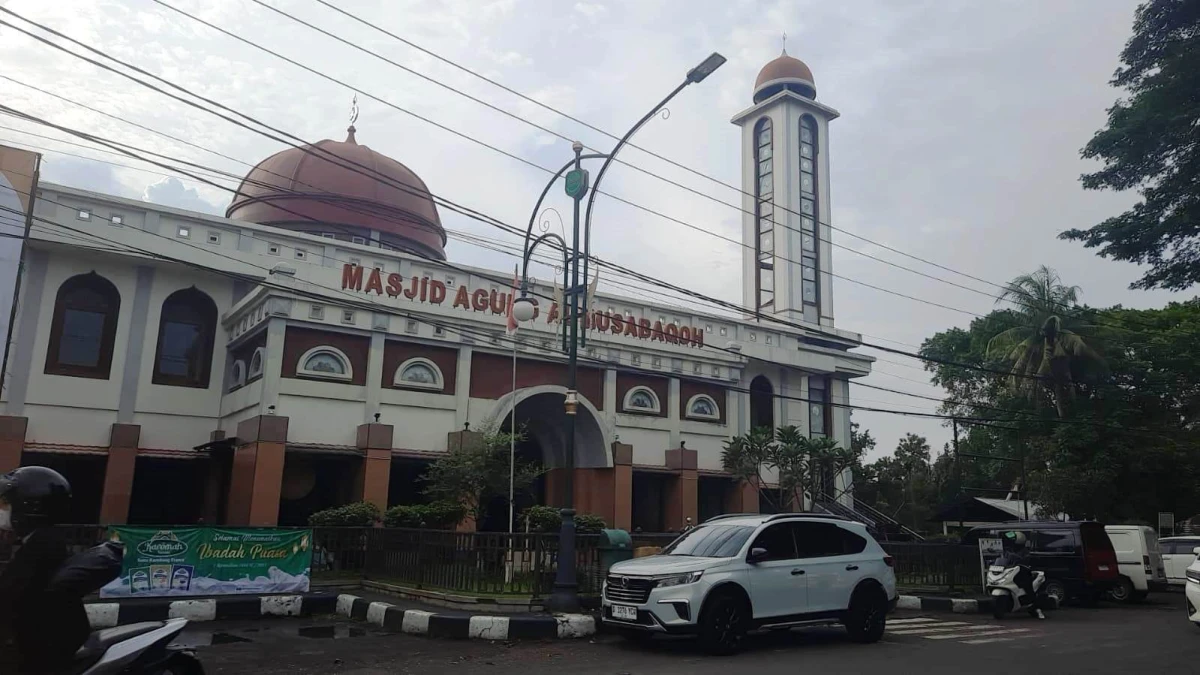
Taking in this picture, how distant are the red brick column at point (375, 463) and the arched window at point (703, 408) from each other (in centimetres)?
1165

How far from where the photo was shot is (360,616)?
44.0ft

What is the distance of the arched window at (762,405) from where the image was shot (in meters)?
34.8

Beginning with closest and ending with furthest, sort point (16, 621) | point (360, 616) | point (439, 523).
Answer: point (16, 621) < point (360, 616) < point (439, 523)

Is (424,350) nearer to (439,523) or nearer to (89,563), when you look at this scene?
(439,523)

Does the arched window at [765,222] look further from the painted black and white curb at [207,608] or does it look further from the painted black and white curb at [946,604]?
the painted black and white curb at [207,608]

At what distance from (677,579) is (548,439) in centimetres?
1890

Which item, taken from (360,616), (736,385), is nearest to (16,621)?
(360,616)

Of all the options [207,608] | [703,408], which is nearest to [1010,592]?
[207,608]

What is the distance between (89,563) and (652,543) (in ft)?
44.8

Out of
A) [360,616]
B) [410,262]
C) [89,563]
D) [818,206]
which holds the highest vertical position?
[818,206]

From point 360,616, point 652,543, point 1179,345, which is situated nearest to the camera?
point 360,616

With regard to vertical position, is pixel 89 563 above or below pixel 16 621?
above

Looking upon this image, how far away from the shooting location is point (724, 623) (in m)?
10.3

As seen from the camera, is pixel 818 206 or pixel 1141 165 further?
pixel 818 206
